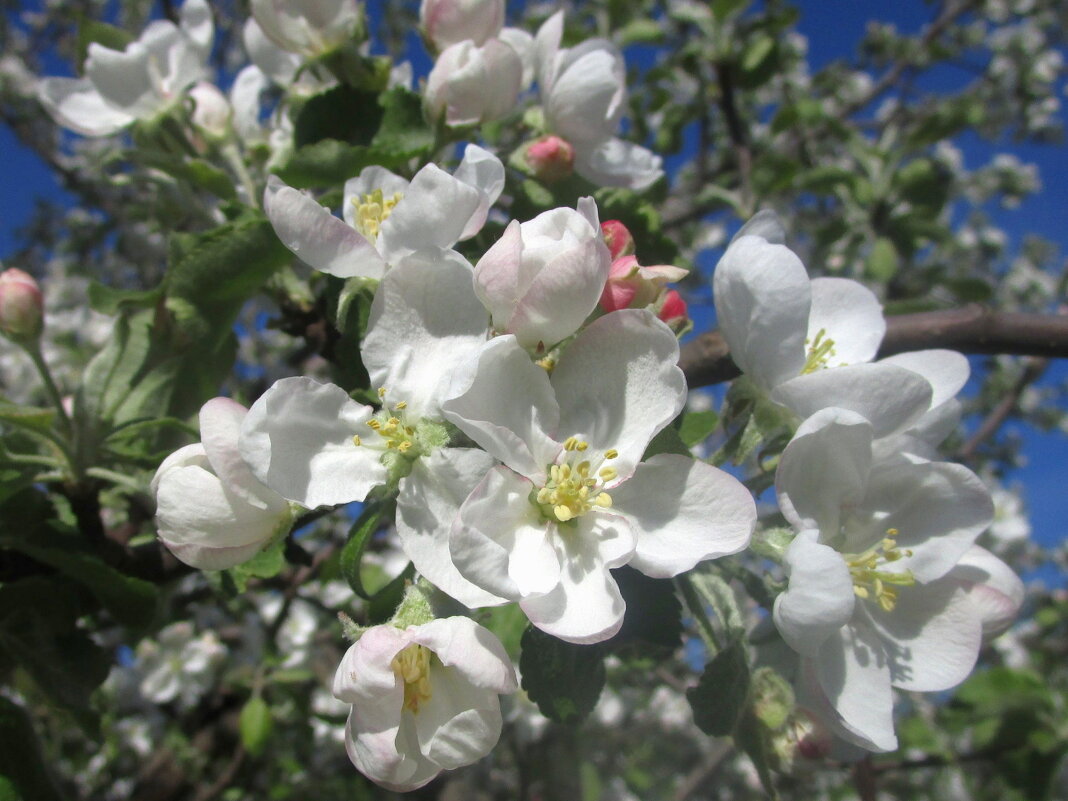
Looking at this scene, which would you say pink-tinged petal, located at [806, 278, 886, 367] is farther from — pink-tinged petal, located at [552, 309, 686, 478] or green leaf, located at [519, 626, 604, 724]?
green leaf, located at [519, 626, 604, 724]

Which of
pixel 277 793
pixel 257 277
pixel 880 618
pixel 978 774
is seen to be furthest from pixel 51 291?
pixel 978 774

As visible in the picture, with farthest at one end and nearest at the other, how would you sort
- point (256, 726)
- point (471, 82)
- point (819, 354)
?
point (256, 726) < point (471, 82) < point (819, 354)

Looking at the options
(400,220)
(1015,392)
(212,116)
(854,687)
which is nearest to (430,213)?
(400,220)

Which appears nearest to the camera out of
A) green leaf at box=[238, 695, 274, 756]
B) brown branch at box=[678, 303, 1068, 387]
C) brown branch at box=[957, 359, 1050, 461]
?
brown branch at box=[678, 303, 1068, 387]

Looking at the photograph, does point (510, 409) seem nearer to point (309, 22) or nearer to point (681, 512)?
point (681, 512)

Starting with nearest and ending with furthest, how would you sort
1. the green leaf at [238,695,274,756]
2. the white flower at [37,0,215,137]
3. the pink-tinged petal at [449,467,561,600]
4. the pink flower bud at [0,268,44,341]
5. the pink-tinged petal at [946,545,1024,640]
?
1. the pink-tinged petal at [449,467,561,600]
2. the pink-tinged petal at [946,545,1024,640]
3. the pink flower bud at [0,268,44,341]
4. the white flower at [37,0,215,137]
5. the green leaf at [238,695,274,756]

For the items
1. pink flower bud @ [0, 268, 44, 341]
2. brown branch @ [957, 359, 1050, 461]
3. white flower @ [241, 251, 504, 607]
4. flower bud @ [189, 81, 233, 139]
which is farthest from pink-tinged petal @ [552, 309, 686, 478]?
brown branch @ [957, 359, 1050, 461]

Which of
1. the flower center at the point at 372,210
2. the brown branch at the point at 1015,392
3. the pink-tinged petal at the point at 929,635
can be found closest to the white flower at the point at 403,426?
the flower center at the point at 372,210
